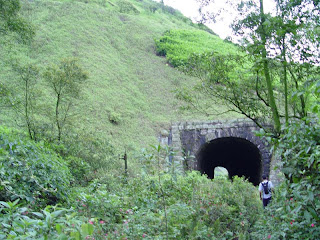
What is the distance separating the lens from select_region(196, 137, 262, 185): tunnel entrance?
15.2 metres

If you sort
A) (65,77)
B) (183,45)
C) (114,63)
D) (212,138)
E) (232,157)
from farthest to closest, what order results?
1. (183,45)
2. (114,63)
3. (232,157)
4. (212,138)
5. (65,77)

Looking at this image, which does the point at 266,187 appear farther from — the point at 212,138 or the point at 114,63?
the point at 114,63

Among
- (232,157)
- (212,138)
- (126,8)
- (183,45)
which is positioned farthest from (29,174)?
(126,8)

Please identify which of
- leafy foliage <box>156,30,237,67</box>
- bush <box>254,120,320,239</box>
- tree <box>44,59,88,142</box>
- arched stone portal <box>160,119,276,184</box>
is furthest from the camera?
leafy foliage <box>156,30,237,67</box>

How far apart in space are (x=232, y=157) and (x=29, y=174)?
14.5m

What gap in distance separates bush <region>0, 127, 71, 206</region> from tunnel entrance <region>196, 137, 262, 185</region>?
8933mm

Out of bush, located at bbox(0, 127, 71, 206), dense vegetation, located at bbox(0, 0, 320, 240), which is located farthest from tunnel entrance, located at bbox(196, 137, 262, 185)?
bush, located at bbox(0, 127, 71, 206)

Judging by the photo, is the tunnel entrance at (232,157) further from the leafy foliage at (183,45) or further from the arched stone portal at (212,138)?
the leafy foliage at (183,45)

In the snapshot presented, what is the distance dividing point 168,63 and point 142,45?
433 centimetres

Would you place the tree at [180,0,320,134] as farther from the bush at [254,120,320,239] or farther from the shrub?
the shrub

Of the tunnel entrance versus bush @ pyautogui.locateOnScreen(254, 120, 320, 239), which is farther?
the tunnel entrance

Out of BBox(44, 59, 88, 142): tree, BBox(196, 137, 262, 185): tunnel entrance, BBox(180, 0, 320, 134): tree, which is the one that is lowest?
BBox(196, 137, 262, 185): tunnel entrance

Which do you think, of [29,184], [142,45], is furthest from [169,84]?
[29,184]

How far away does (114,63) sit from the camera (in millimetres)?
28781
